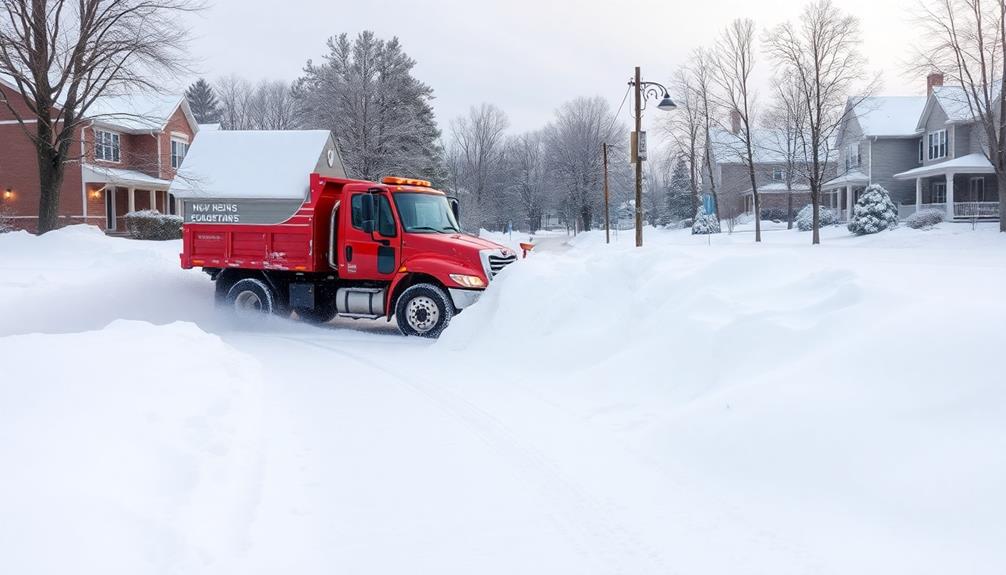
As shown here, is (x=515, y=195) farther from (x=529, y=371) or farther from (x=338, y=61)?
(x=529, y=371)

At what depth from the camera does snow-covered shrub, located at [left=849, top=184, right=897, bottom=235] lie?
1649 inches

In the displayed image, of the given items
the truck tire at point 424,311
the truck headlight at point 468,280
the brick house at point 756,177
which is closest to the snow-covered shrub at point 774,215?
the brick house at point 756,177

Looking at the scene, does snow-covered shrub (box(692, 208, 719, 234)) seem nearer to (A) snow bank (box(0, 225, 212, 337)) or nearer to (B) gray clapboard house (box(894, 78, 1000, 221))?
Answer: (B) gray clapboard house (box(894, 78, 1000, 221))

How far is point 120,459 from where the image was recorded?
4949mm

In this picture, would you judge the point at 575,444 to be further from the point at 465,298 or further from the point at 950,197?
the point at 950,197

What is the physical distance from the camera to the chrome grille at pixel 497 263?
523 inches

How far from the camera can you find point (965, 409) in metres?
5.50

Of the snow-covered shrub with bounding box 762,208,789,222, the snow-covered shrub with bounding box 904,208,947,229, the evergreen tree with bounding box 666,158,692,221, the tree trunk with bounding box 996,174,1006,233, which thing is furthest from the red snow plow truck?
the evergreen tree with bounding box 666,158,692,221

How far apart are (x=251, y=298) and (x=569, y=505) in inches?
443

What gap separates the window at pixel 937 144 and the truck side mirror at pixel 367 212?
149ft

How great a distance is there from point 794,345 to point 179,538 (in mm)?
5616

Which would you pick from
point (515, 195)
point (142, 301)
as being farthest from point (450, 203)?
point (515, 195)

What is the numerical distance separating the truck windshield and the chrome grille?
1.29 m

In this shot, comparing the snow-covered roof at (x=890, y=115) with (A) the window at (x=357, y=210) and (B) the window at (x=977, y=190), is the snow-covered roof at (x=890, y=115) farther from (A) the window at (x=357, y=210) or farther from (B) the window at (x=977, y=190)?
(A) the window at (x=357, y=210)
